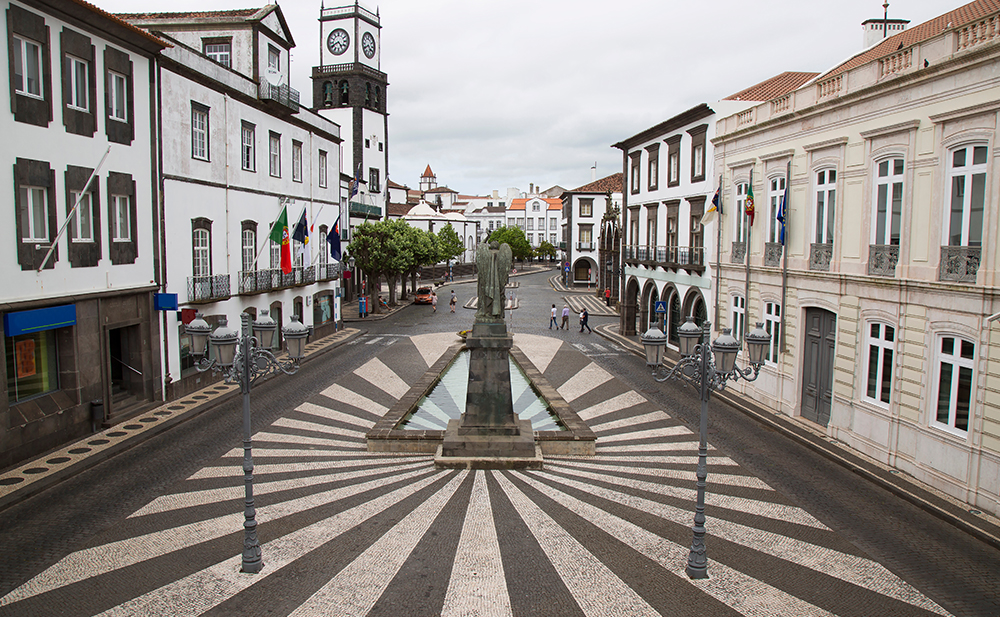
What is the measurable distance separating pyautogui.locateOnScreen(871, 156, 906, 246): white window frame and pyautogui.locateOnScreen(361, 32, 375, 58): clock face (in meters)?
51.6

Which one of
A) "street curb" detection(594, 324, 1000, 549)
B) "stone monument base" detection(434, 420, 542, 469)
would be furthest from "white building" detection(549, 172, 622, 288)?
"stone monument base" detection(434, 420, 542, 469)

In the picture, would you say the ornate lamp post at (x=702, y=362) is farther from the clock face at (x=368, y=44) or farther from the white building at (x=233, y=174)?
the clock face at (x=368, y=44)

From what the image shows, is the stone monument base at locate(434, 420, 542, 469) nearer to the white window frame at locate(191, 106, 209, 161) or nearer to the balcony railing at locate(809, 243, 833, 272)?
the balcony railing at locate(809, 243, 833, 272)

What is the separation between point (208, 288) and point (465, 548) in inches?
648

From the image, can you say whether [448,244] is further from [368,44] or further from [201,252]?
[201,252]

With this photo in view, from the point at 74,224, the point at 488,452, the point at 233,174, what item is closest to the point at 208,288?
the point at 233,174

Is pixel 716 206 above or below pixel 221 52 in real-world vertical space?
below

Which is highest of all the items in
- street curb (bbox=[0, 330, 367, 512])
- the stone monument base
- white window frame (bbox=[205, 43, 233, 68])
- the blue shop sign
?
white window frame (bbox=[205, 43, 233, 68])

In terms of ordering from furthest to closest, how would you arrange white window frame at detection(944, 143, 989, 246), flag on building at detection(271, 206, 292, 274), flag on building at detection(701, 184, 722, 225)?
flag on building at detection(701, 184, 722, 225) → flag on building at detection(271, 206, 292, 274) → white window frame at detection(944, 143, 989, 246)

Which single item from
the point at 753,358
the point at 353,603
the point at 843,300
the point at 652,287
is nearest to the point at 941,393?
the point at 843,300

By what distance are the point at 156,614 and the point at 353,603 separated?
2.58 m

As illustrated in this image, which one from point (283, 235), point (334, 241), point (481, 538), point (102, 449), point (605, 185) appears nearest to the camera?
point (481, 538)

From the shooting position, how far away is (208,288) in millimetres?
22734

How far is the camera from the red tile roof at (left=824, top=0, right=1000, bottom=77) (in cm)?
1669
